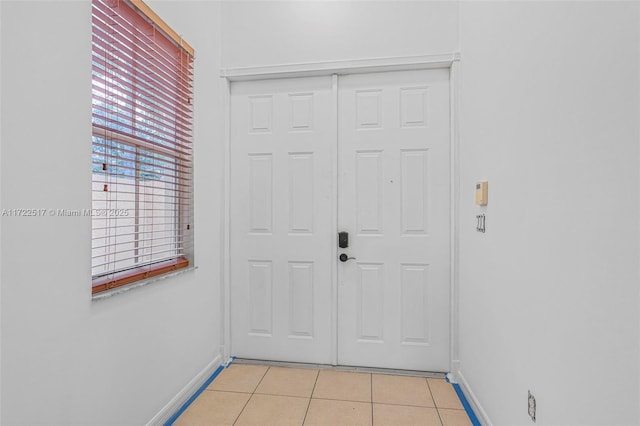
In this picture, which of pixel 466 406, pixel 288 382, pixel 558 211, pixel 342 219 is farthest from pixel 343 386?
pixel 558 211

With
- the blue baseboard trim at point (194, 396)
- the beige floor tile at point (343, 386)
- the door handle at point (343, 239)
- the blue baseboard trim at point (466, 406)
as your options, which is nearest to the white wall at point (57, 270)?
the blue baseboard trim at point (194, 396)

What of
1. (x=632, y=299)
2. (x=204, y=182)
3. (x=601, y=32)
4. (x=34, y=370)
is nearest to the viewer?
(x=632, y=299)

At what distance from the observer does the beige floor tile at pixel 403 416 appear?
184cm

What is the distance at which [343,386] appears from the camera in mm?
2203

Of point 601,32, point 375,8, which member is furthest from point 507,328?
point 375,8

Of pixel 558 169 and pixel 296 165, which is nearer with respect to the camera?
pixel 558 169

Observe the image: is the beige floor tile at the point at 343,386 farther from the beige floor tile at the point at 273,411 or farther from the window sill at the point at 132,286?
the window sill at the point at 132,286

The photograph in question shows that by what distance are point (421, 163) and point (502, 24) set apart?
0.96 meters

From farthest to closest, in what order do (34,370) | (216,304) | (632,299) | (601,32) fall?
(216,304) → (34,370) → (601,32) → (632,299)

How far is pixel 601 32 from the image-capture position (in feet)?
3.04

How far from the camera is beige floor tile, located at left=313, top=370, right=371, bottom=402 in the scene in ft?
6.86

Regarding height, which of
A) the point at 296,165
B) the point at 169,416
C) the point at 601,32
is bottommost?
the point at 169,416

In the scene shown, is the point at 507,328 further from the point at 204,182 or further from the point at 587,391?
the point at 204,182

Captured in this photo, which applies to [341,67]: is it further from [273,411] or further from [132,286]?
[273,411]
